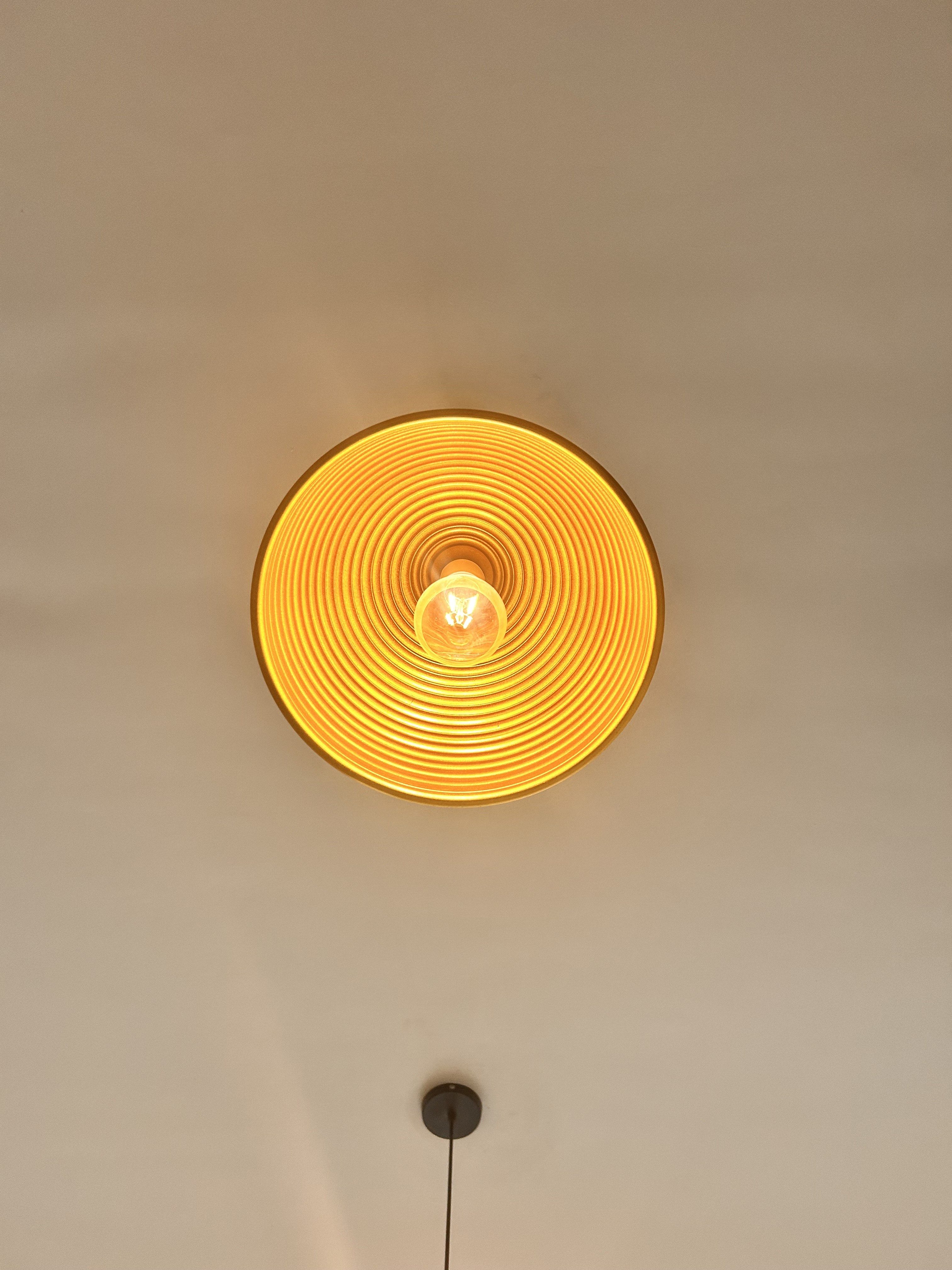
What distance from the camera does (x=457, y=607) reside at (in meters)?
1.07

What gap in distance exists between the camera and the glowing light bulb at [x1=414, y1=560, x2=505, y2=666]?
1.06 metres

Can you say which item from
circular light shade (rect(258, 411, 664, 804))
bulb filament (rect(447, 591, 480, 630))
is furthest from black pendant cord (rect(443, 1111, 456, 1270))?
bulb filament (rect(447, 591, 480, 630))

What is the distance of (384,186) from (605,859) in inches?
42.5

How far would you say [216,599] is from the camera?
1559mm

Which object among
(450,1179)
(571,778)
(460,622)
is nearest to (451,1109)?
(450,1179)

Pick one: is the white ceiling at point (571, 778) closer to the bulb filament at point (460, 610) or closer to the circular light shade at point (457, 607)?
the circular light shade at point (457, 607)

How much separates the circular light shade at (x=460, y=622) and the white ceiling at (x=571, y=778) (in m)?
0.51

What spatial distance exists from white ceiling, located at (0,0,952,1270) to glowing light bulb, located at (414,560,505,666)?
1.66ft

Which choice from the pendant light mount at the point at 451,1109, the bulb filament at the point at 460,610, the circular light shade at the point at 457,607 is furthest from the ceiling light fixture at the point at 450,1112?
the bulb filament at the point at 460,610

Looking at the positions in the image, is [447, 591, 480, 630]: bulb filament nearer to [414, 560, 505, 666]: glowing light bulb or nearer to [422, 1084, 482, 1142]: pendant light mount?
[414, 560, 505, 666]: glowing light bulb

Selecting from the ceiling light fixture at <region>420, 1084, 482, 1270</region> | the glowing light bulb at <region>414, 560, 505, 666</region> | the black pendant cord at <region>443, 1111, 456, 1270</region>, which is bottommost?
the black pendant cord at <region>443, 1111, 456, 1270</region>

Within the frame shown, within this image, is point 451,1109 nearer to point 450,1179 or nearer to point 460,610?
point 450,1179

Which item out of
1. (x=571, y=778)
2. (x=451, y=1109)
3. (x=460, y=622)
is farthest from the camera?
(x=451, y=1109)

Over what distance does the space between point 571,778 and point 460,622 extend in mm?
648
